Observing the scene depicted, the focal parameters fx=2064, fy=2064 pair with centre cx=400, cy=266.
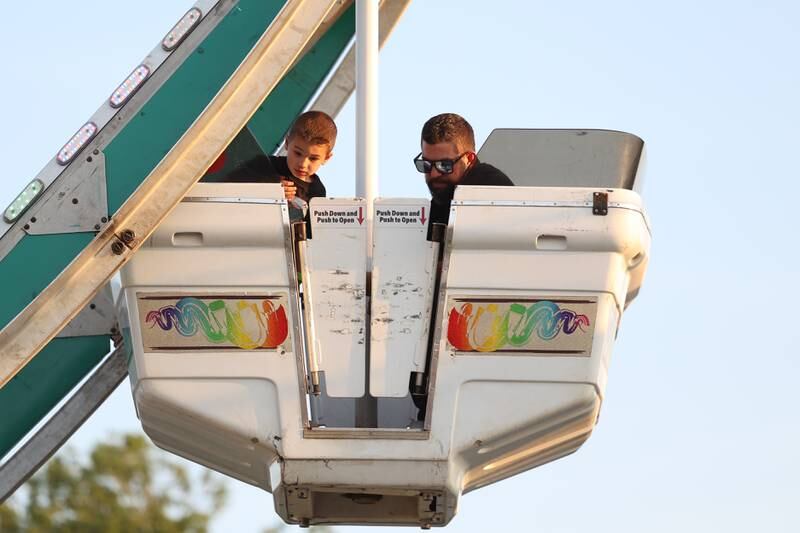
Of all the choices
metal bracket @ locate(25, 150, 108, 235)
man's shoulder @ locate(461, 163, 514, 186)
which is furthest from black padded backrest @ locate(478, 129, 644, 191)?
metal bracket @ locate(25, 150, 108, 235)

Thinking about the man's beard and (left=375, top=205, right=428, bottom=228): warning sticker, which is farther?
the man's beard

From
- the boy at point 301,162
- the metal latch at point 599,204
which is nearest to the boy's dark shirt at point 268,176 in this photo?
the boy at point 301,162

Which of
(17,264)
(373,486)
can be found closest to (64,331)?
(17,264)

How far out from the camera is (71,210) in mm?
9703

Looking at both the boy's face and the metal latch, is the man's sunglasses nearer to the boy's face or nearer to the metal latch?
the boy's face

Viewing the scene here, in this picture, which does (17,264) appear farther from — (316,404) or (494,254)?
(494,254)

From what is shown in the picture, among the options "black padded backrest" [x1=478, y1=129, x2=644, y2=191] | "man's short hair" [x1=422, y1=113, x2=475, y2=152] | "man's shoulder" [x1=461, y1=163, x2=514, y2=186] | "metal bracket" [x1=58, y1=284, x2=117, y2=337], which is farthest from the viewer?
"metal bracket" [x1=58, y1=284, x2=117, y2=337]

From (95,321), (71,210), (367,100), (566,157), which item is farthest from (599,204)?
(95,321)

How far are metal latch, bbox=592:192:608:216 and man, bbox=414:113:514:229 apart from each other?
1.52 feet

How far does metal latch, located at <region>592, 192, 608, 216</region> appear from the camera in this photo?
9.75 m

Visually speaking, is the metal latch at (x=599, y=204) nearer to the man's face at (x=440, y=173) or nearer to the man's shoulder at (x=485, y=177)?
the man's shoulder at (x=485, y=177)

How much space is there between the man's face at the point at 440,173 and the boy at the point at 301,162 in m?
0.51

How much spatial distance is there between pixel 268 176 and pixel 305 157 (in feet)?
0.72

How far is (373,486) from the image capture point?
9.73 metres
